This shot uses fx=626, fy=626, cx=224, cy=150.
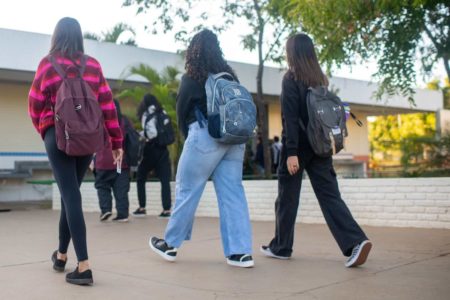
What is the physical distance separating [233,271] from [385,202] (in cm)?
344

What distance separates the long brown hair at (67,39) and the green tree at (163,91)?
28.2 ft

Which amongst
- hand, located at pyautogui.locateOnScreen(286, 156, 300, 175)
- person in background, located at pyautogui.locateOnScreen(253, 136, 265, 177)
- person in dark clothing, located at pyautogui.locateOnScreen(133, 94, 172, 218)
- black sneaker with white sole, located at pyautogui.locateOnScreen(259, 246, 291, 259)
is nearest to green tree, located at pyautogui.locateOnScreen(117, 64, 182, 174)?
person in dark clothing, located at pyautogui.locateOnScreen(133, 94, 172, 218)

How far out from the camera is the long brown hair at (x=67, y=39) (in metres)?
4.39

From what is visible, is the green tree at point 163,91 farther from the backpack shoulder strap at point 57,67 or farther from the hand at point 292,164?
the backpack shoulder strap at point 57,67

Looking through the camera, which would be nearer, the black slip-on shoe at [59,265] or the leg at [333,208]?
the black slip-on shoe at [59,265]

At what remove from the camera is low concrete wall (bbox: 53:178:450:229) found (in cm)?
720

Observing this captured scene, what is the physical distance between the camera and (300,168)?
5160 mm

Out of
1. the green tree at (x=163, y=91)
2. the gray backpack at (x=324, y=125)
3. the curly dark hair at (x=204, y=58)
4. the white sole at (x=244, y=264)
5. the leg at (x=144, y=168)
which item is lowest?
the white sole at (x=244, y=264)

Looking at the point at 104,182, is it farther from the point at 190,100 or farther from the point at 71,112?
the point at 71,112

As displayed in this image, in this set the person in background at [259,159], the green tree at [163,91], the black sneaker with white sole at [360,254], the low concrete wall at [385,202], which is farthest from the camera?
the person in background at [259,159]

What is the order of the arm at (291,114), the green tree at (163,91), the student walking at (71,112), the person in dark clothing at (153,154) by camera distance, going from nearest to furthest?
the student walking at (71,112) < the arm at (291,114) < the person in dark clothing at (153,154) < the green tree at (163,91)

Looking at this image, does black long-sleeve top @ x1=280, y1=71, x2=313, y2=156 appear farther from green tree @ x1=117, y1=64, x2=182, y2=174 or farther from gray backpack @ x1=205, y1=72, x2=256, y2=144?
green tree @ x1=117, y1=64, x2=182, y2=174

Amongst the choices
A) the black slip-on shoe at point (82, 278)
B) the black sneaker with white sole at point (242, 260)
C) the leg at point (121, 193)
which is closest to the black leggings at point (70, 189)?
the black slip-on shoe at point (82, 278)

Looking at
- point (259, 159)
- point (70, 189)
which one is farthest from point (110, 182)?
point (259, 159)
